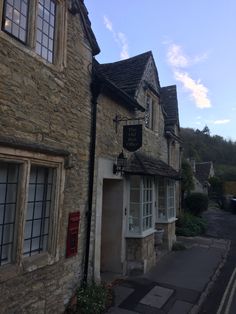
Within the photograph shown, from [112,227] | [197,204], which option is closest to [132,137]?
[112,227]

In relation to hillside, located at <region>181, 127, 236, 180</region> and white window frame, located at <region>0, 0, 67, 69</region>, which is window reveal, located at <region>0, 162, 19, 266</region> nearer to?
white window frame, located at <region>0, 0, 67, 69</region>

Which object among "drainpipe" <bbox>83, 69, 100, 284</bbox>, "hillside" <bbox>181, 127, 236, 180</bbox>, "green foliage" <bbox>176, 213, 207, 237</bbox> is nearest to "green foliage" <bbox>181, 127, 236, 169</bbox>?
"hillside" <bbox>181, 127, 236, 180</bbox>

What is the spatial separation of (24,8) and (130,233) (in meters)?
6.84

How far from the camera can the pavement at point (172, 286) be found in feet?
23.7

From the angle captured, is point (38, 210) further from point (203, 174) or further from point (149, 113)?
point (203, 174)

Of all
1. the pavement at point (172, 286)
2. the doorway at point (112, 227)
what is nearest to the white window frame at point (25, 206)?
the pavement at point (172, 286)

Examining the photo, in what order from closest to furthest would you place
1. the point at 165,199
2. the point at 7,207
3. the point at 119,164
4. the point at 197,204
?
the point at 7,207 → the point at 119,164 → the point at 165,199 → the point at 197,204

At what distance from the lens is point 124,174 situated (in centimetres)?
952

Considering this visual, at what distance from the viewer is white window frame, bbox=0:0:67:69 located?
511 cm

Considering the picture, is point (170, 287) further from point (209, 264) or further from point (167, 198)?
point (167, 198)

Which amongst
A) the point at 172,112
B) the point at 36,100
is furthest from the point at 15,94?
the point at 172,112

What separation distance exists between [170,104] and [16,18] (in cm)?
1428

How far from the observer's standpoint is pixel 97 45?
761cm

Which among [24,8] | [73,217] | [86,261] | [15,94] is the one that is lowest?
[86,261]
